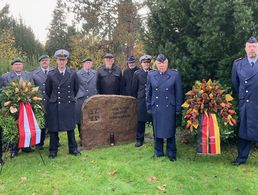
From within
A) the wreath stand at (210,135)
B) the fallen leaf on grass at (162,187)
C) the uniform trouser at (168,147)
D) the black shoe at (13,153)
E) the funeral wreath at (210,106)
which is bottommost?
the fallen leaf on grass at (162,187)

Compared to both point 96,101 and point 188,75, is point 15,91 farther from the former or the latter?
point 188,75

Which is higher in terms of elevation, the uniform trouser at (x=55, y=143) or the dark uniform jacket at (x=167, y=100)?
the dark uniform jacket at (x=167, y=100)

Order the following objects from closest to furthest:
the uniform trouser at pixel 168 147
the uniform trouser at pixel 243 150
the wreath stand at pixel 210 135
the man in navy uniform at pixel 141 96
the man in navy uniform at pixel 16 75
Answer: the wreath stand at pixel 210 135, the uniform trouser at pixel 243 150, the uniform trouser at pixel 168 147, the man in navy uniform at pixel 16 75, the man in navy uniform at pixel 141 96

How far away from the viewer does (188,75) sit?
7.18 m

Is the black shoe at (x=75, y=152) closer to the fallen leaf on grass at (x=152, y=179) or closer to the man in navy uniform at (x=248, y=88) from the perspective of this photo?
the fallen leaf on grass at (x=152, y=179)

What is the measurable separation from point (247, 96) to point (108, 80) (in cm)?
369

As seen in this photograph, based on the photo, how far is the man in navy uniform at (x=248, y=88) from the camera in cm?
621

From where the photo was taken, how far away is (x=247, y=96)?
6281 mm

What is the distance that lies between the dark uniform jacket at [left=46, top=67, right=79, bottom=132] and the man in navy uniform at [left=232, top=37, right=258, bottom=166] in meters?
3.19

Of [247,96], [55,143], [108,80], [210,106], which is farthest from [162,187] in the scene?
[108,80]

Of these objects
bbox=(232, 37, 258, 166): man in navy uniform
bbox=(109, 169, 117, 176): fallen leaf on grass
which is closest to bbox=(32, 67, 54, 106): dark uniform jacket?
bbox=(109, 169, 117, 176): fallen leaf on grass

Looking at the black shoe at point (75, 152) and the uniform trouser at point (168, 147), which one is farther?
the black shoe at point (75, 152)

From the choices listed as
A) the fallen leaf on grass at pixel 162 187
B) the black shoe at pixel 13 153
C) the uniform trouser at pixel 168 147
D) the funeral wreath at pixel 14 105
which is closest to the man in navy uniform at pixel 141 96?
the uniform trouser at pixel 168 147

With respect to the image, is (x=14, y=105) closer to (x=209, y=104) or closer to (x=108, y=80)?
(x=108, y=80)
